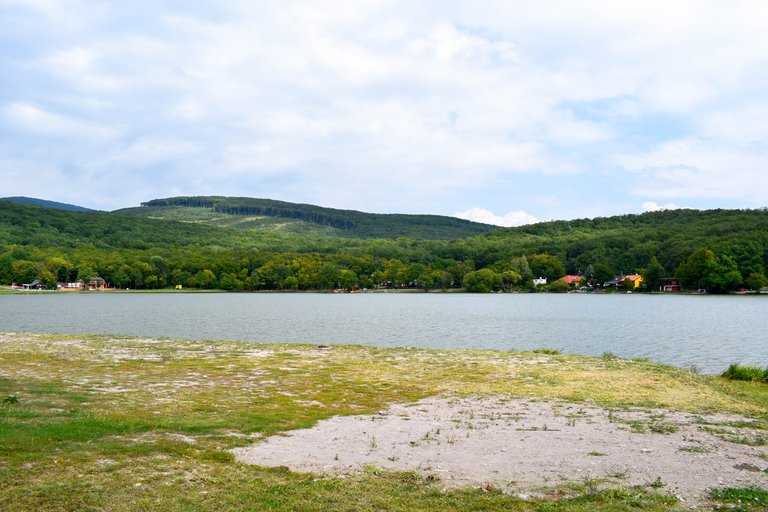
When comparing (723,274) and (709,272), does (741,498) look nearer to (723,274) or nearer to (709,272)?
(723,274)

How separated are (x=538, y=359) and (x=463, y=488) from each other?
1779 centimetres

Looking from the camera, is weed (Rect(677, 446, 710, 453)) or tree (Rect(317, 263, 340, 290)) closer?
weed (Rect(677, 446, 710, 453))

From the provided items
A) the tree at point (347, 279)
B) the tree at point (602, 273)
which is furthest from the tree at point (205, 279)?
the tree at point (602, 273)

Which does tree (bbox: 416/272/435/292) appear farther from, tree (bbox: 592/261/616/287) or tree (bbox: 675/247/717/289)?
tree (bbox: 675/247/717/289)

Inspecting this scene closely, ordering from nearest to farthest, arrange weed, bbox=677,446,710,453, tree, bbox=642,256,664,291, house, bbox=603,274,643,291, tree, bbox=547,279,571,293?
weed, bbox=677,446,710,453 < tree, bbox=642,256,664,291 < house, bbox=603,274,643,291 < tree, bbox=547,279,571,293

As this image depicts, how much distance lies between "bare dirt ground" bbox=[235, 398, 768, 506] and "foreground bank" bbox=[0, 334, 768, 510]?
99 millimetres

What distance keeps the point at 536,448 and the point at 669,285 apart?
508 ft

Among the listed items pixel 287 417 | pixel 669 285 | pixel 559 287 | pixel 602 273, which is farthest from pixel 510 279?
pixel 287 417

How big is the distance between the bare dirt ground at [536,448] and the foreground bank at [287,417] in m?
0.10

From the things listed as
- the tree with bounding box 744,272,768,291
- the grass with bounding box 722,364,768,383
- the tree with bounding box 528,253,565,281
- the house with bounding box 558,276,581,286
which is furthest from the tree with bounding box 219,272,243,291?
the grass with bounding box 722,364,768,383

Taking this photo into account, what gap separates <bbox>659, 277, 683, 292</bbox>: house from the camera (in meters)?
145

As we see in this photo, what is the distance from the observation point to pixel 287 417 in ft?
41.8

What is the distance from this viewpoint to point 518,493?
7.90 metres

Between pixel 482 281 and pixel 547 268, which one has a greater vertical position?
pixel 547 268
